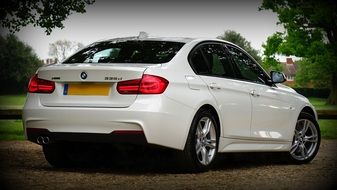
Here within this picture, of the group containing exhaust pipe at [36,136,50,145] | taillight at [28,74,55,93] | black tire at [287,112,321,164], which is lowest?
black tire at [287,112,321,164]

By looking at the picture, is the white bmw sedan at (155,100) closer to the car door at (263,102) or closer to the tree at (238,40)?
the car door at (263,102)

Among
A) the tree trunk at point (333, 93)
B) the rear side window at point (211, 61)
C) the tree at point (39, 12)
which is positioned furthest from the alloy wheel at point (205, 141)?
the tree trunk at point (333, 93)

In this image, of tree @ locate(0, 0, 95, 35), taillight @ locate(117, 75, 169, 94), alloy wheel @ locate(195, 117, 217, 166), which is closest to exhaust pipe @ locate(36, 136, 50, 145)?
taillight @ locate(117, 75, 169, 94)

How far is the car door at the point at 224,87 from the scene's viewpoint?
25.5ft

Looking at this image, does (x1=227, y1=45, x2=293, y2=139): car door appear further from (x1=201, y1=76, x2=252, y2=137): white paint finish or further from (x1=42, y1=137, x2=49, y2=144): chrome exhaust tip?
(x1=42, y1=137, x2=49, y2=144): chrome exhaust tip

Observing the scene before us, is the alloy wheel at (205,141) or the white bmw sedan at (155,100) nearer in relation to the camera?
the white bmw sedan at (155,100)

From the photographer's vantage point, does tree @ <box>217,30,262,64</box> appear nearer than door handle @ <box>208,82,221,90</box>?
No

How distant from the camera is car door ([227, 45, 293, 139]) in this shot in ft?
28.1

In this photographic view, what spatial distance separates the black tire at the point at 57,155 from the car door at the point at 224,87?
1.79 m

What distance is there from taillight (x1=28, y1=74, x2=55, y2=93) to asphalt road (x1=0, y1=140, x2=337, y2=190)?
0.89 metres

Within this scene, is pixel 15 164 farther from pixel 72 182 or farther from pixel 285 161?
pixel 285 161

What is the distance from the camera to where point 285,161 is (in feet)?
31.1

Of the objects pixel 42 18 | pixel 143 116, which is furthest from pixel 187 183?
pixel 42 18

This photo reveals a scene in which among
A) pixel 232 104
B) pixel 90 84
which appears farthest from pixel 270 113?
pixel 90 84
